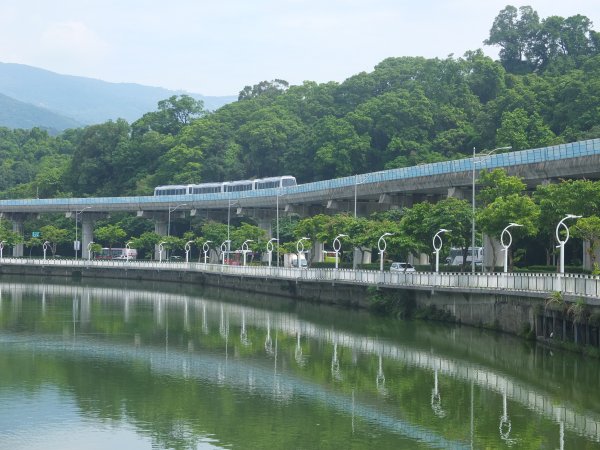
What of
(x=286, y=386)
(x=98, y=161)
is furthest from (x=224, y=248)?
(x=286, y=386)

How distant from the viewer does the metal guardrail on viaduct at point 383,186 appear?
69062 mm

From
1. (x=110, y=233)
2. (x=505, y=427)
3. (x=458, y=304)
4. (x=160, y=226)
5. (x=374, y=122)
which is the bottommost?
(x=505, y=427)

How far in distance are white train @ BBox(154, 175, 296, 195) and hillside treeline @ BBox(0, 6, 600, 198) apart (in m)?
8.54

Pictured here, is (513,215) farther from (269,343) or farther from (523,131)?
(523,131)

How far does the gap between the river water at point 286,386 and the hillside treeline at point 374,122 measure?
5543cm

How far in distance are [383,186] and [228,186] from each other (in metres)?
42.1

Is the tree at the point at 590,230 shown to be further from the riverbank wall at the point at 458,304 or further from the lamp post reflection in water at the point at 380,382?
the lamp post reflection in water at the point at 380,382

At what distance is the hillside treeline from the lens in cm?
11694

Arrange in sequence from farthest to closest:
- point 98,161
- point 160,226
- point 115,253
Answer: point 98,161
point 115,253
point 160,226

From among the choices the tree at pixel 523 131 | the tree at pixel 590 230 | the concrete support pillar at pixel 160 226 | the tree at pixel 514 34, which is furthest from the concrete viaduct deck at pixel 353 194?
the tree at pixel 514 34

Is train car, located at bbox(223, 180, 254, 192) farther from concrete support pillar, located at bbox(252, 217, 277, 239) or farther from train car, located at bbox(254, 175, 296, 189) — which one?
concrete support pillar, located at bbox(252, 217, 277, 239)

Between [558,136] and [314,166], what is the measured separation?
1544 inches

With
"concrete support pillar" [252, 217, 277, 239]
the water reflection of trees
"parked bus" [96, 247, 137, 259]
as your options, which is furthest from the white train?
the water reflection of trees

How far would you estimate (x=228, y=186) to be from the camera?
129 meters
